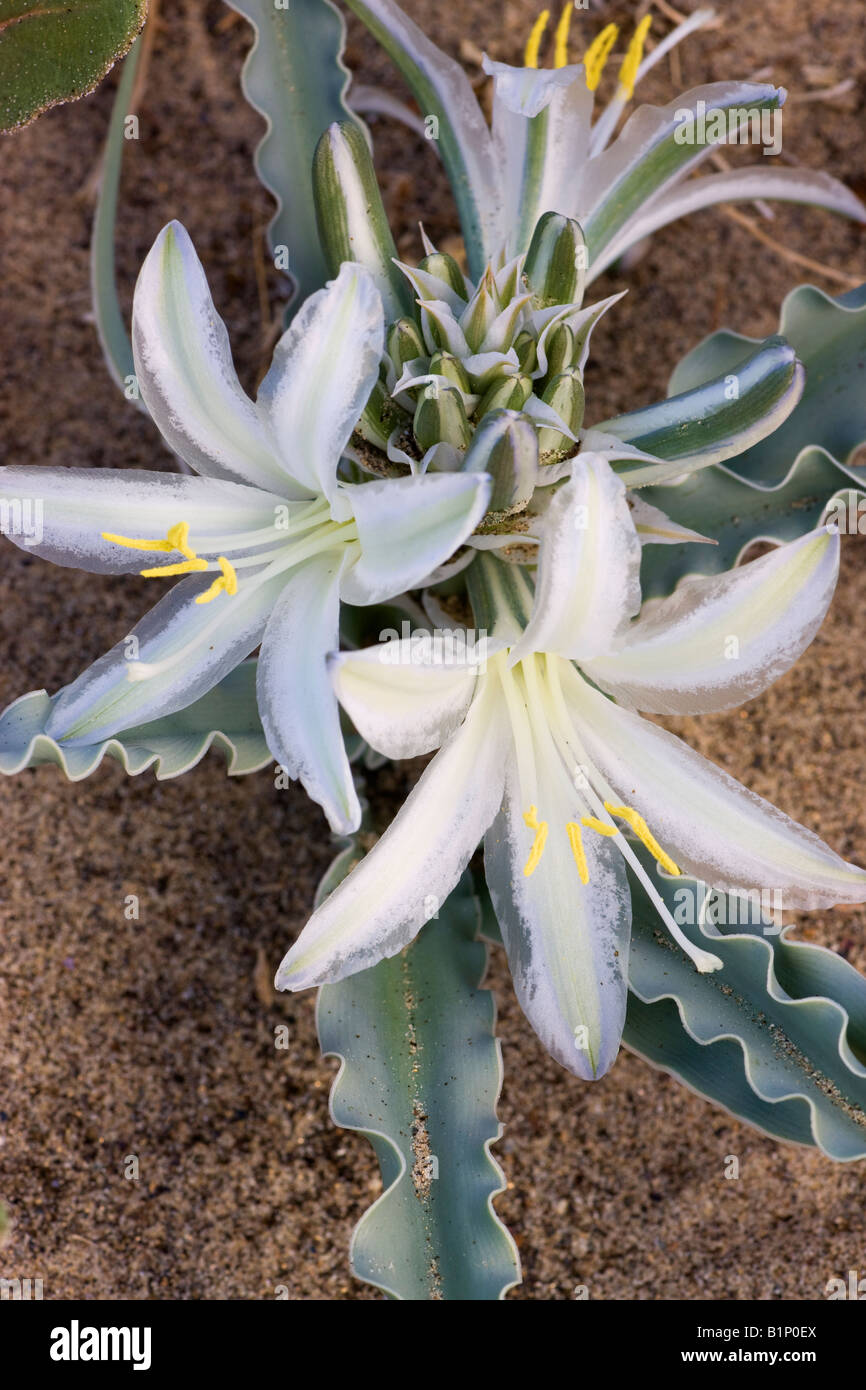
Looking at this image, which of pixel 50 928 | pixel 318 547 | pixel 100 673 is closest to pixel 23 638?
pixel 50 928

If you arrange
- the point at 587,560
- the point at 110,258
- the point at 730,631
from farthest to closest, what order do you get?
the point at 110,258 → the point at 730,631 → the point at 587,560

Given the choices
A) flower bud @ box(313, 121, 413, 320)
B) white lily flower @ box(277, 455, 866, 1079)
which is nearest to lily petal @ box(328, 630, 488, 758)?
white lily flower @ box(277, 455, 866, 1079)


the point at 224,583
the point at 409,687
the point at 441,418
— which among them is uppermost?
the point at 441,418

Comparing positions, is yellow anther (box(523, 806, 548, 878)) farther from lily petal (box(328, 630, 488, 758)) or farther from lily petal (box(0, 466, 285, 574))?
lily petal (box(0, 466, 285, 574))

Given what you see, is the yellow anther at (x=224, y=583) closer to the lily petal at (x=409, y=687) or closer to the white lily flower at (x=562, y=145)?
the lily petal at (x=409, y=687)

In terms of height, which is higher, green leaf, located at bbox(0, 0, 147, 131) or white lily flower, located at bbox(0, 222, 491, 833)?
green leaf, located at bbox(0, 0, 147, 131)

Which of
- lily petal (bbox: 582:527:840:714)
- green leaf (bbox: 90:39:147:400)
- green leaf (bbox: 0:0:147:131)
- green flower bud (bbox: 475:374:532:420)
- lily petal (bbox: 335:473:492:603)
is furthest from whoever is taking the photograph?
green leaf (bbox: 90:39:147:400)

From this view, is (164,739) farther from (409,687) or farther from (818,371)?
(818,371)

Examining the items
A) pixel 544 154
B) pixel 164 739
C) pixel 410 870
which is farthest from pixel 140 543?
pixel 544 154
